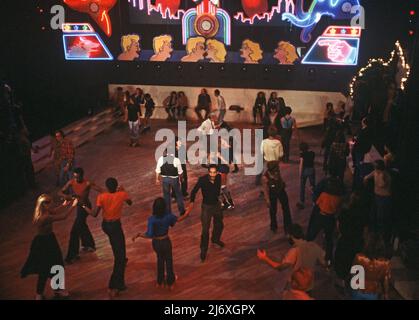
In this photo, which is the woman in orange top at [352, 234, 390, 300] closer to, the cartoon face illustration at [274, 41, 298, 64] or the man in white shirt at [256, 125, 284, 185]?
the man in white shirt at [256, 125, 284, 185]

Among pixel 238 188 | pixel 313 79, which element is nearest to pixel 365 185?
pixel 238 188

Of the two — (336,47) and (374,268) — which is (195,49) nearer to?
(336,47)

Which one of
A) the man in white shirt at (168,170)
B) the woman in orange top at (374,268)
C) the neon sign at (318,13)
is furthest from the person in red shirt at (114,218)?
the neon sign at (318,13)

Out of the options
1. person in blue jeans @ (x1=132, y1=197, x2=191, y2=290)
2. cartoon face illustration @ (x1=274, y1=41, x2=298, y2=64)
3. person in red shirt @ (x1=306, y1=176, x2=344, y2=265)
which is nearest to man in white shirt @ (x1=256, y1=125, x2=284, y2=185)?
person in red shirt @ (x1=306, y1=176, x2=344, y2=265)

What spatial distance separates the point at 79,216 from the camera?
8.30 m

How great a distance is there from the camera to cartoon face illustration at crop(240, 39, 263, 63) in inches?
661

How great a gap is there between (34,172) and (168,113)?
618 centimetres

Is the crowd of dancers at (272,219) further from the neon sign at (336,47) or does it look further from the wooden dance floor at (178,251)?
the neon sign at (336,47)

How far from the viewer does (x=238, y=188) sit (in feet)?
38.4

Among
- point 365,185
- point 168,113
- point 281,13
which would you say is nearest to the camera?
point 365,185
